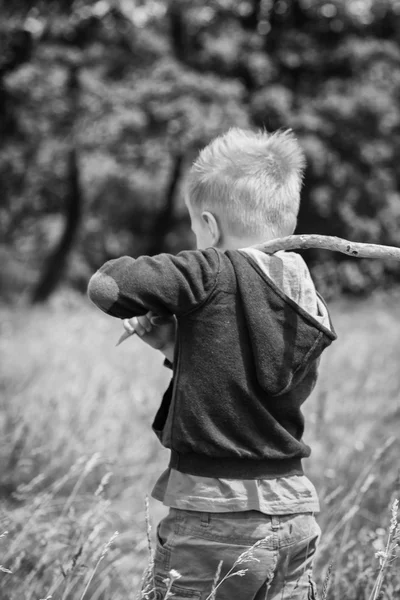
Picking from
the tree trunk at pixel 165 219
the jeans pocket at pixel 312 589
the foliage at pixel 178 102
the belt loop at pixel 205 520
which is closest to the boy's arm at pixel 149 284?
the belt loop at pixel 205 520

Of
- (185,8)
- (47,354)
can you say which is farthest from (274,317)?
(185,8)

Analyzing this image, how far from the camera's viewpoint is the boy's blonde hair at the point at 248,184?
1.66m

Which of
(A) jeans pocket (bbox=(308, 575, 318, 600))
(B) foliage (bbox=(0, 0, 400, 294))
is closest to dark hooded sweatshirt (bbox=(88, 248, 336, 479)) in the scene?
(A) jeans pocket (bbox=(308, 575, 318, 600))

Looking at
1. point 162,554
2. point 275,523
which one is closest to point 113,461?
point 162,554

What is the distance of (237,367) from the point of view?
63.0 inches

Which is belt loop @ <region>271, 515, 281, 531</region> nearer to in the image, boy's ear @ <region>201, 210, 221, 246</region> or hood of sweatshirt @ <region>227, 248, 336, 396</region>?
hood of sweatshirt @ <region>227, 248, 336, 396</region>

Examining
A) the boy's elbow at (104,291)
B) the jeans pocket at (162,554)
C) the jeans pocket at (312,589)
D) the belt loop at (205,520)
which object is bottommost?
the jeans pocket at (312,589)

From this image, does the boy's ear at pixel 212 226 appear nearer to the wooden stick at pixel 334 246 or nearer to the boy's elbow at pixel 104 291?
the wooden stick at pixel 334 246

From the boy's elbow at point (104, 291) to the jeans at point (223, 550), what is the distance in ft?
1.78

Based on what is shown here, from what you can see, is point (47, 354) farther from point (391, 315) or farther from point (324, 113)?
point (324, 113)

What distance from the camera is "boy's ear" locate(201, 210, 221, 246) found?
1.68m

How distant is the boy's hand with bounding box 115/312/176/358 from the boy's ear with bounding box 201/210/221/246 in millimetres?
220

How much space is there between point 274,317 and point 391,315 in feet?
25.7

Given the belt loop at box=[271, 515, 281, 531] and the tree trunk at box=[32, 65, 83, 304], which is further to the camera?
the tree trunk at box=[32, 65, 83, 304]
